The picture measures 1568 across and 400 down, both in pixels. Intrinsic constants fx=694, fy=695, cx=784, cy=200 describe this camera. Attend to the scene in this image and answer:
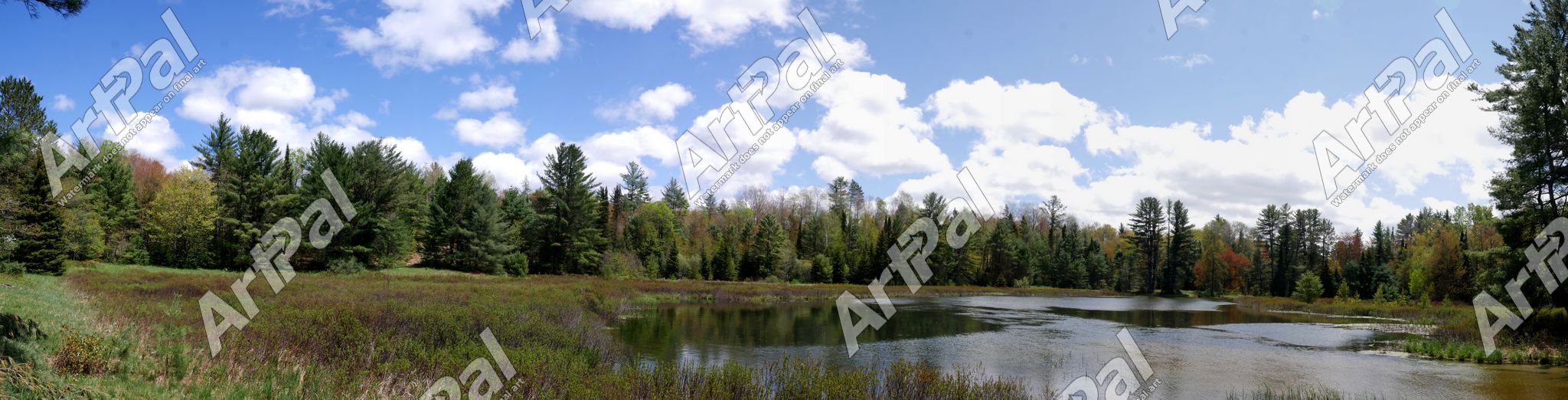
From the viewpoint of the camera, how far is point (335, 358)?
34.2 feet

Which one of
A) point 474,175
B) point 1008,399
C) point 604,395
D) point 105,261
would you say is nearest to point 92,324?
point 604,395

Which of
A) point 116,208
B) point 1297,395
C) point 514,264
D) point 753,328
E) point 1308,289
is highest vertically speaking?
point 116,208

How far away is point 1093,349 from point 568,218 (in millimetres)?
47672

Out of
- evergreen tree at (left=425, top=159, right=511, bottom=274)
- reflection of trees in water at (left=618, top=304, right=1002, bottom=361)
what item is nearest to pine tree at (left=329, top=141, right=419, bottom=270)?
evergreen tree at (left=425, top=159, right=511, bottom=274)

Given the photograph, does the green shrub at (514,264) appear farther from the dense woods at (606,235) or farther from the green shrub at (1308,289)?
the green shrub at (1308,289)

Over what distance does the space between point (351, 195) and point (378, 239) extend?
3.50 meters

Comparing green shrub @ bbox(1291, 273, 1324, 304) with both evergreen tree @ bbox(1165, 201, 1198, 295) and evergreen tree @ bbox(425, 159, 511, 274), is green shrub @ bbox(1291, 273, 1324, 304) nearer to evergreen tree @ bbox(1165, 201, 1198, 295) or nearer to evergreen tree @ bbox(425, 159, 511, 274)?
evergreen tree @ bbox(1165, 201, 1198, 295)

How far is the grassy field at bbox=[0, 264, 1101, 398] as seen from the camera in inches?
291

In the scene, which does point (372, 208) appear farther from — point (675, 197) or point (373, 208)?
point (675, 197)

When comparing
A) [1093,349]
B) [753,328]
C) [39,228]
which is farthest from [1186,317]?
[39,228]

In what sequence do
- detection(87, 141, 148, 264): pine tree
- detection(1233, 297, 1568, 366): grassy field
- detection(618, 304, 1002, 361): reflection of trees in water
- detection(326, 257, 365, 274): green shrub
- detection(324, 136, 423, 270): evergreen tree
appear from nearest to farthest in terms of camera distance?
detection(1233, 297, 1568, 366): grassy field
detection(618, 304, 1002, 361): reflection of trees in water
detection(87, 141, 148, 264): pine tree
detection(326, 257, 365, 274): green shrub
detection(324, 136, 423, 270): evergreen tree

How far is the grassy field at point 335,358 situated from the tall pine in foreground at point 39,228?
9.63 metres

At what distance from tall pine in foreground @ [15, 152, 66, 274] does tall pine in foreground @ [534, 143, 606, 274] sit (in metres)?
32.1

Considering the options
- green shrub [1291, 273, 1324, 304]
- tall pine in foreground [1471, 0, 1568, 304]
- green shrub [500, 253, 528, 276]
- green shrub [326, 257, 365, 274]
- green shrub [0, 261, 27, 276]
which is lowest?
green shrub [0, 261, 27, 276]
